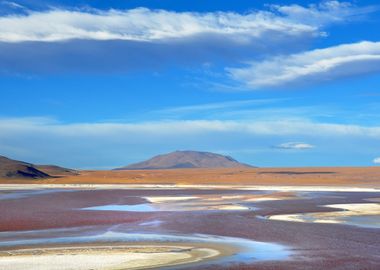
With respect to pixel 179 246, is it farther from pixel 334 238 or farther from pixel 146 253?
pixel 334 238

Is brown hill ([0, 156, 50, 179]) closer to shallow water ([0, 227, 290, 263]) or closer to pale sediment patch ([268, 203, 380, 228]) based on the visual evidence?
pale sediment patch ([268, 203, 380, 228])

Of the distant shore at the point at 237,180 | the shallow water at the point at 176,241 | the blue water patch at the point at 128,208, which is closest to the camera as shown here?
the shallow water at the point at 176,241

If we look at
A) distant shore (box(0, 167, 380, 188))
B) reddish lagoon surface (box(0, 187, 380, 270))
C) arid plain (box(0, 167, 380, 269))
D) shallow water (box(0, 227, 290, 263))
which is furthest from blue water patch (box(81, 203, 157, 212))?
distant shore (box(0, 167, 380, 188))

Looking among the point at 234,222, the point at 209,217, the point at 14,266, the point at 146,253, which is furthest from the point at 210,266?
the point at 209,217

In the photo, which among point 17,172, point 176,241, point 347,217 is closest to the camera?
point 176,241

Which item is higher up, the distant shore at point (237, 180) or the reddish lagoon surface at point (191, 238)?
the distant shore at point (237, 180)

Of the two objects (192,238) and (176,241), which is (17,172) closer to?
(192,238)

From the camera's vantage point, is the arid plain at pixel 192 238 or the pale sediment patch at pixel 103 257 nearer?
the pale sediment patch at pixel 103 257

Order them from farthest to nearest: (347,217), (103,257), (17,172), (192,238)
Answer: (17,172), (347,217), (192,238), (103,257)

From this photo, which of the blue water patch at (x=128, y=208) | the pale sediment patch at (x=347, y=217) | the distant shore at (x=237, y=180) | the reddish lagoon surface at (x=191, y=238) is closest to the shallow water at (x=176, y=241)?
the reddish lagoon surface at (x=191, y=238)

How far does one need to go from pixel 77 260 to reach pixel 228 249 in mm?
5900

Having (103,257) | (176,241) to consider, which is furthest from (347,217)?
(103,257)

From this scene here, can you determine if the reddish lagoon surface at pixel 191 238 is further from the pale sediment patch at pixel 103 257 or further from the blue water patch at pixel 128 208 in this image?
the blue water patch at pixel 128 208

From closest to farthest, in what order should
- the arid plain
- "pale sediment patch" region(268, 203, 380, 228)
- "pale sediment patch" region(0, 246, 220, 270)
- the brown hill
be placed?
"pale sediment patch" region(0, 246, 220, 270)
the arid plain
"pale sediment patch" region(268, 203, 380, 228)
the brown hill
